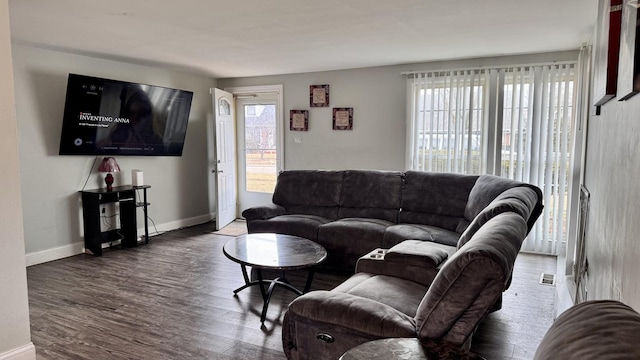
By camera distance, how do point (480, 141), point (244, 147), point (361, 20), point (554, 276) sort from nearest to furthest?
point (361, 20) → point (554, 276) → point (480, 141) → point (244, 147)

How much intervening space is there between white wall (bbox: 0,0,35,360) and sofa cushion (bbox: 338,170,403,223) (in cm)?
296

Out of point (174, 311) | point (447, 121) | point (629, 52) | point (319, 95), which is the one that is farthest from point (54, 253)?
point (629, 52)

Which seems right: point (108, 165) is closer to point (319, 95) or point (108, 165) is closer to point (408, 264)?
point (319, 95)

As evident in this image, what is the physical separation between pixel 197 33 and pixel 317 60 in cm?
172

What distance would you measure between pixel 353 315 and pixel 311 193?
2.95 m

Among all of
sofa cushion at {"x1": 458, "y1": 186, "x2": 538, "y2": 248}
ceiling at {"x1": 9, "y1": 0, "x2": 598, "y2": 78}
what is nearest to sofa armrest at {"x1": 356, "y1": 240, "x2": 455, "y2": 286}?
sofa cushion at {"x1": 458, "y1": 186, "x2": 538, "y2": 248}

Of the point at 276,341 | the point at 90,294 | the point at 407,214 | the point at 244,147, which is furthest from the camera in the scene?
the point at 244,147

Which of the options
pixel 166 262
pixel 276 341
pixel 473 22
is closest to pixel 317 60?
pixel 473 22

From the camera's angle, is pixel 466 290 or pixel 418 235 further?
pixel 418 235

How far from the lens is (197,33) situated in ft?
11.9

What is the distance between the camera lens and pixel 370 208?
176 inches

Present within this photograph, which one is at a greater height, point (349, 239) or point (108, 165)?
point (108, 165)

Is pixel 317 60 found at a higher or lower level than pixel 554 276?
higher

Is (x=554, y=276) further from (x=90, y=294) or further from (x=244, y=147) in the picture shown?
(x=244, y=147)
